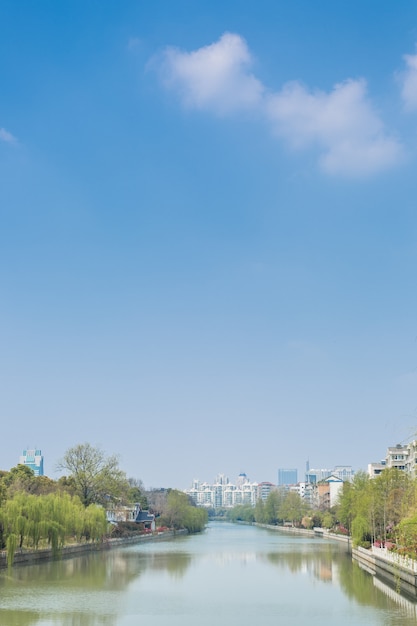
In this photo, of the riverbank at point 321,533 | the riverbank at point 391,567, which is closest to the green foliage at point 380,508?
the riverbank at point 391,567

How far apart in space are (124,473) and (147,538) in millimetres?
13403

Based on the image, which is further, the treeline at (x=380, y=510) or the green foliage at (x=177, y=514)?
the green foliage at (x=177, y=514)

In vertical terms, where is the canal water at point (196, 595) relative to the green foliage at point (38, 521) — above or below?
below

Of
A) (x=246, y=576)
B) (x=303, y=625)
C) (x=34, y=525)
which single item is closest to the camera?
(x=303, y=625)

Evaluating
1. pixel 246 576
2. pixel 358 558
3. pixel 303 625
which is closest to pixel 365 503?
pixel 358 558

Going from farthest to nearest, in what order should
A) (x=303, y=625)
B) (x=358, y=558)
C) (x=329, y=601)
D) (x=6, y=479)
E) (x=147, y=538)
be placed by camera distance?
(x=147, y=538)
(x=6, y=479)
(x=358, y=558)
(x=329, y=601)
(x=303, y=625)

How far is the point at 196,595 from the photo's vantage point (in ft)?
78.3

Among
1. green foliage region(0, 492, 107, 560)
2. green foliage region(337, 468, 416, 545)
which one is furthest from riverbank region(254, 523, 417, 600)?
green foliage region(0, 492, 107, 560)

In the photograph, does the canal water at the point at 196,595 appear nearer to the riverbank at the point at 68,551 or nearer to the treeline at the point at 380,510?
the riverbank at the point at 68,551

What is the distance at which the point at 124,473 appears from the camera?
53.9 m

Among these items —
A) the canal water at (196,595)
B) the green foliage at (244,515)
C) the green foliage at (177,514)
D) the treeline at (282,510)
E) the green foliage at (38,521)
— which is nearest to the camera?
the canal water at (196,595)

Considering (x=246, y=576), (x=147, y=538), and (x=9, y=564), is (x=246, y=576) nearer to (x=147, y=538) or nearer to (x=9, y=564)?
(x=9, y=564)

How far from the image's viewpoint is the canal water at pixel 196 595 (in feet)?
62.4

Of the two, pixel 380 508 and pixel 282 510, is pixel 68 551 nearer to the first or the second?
pixel 380 508
